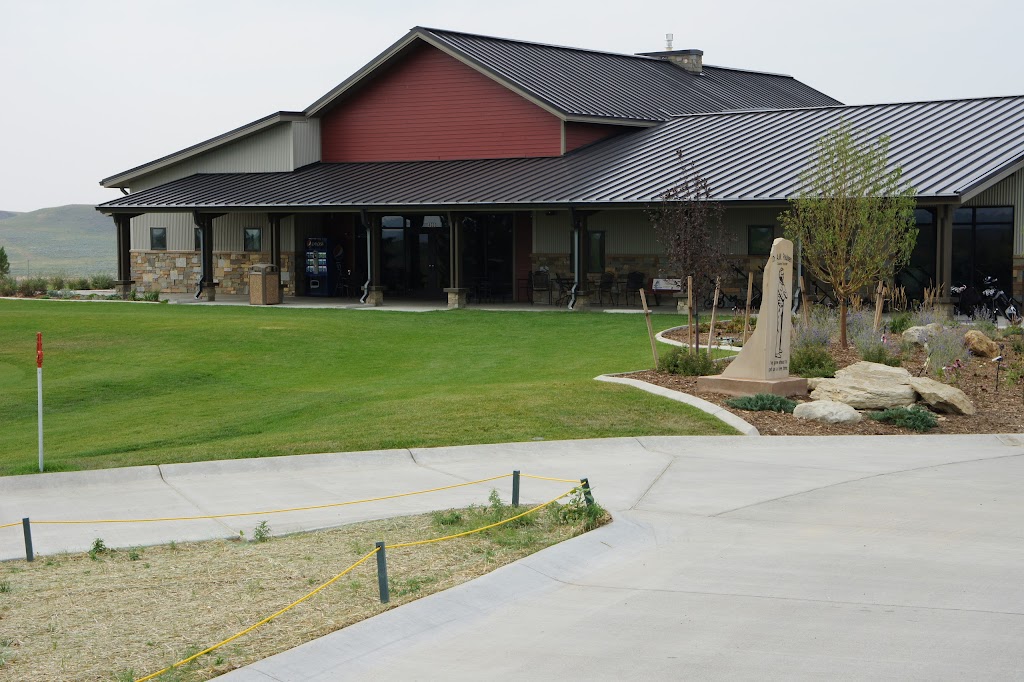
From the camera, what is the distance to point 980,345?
20.3 meters

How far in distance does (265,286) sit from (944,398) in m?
22.8

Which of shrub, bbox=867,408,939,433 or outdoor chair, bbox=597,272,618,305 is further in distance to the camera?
outdoor chair, bbox=597,272,618,305

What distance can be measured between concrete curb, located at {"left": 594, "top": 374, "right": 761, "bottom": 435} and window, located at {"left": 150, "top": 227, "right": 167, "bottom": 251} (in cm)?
2703

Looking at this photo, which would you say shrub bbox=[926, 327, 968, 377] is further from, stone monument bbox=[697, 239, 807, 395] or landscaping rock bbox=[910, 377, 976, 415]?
stone monument bbox=[697, 239, 807, 395]

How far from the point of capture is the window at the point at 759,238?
103ft

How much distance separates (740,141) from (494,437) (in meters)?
21.5

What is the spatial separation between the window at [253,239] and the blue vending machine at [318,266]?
162 centimetres

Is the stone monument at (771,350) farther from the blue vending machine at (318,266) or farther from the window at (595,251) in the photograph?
the blue vending machine at (318,266)

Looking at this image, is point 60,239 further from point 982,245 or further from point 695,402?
point 695,402

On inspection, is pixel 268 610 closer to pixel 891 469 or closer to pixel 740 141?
pixel 891 469

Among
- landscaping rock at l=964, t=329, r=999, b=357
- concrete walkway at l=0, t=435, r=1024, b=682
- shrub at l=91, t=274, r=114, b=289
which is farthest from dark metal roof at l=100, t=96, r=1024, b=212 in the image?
concrete walkway at l=0, t=435, r=1024, b=682

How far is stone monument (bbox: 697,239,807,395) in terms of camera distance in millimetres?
16406

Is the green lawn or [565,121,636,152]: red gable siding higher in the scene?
[565,121,636,152]: red gable siding

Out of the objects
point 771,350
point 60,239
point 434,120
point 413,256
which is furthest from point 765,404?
point 60,239
